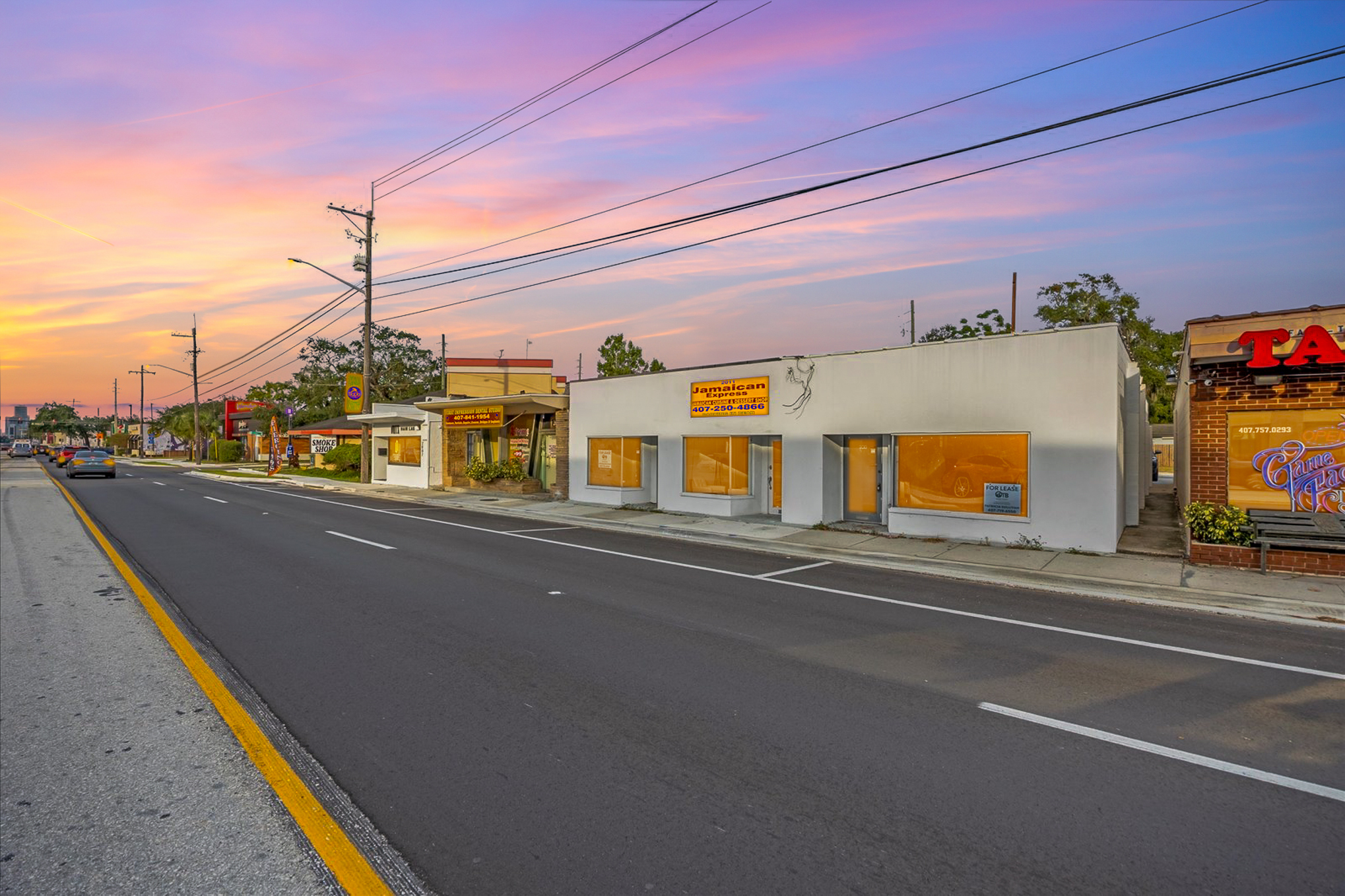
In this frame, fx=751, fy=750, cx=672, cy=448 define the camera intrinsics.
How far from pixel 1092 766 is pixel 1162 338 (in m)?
49.8

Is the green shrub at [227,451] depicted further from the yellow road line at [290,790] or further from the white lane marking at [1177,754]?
the white lane marking at [1177,754]

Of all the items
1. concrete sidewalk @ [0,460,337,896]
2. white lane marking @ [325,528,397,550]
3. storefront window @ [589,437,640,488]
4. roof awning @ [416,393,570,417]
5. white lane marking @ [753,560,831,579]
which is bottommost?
white lane marking @ [753,560,831,579]

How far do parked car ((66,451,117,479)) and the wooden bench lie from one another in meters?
46.3

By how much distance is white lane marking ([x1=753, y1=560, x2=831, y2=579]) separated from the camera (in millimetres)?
11727

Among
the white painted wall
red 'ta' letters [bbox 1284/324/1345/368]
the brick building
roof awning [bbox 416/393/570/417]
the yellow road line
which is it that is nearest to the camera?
the yellow road line

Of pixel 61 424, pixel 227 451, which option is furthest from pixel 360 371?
pixel 61 424

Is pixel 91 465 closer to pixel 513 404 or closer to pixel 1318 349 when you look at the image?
pixel 513 404

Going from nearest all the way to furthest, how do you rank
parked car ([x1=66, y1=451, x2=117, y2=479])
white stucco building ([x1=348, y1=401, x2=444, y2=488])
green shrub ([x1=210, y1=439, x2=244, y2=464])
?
white stucco building ([x1=348, y1=401, x2=444, y2=488]) → parked car ([x1=66, y1=451, x2=117, y2=479]) → green shrub ([x1=210, y1=439, x2=244, y2=464])

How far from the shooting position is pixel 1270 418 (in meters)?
12.5

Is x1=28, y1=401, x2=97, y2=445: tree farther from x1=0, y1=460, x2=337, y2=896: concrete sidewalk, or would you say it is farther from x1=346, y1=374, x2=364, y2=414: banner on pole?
x1=0, y1=460, x2=337, y2=896: concrete sidewalk

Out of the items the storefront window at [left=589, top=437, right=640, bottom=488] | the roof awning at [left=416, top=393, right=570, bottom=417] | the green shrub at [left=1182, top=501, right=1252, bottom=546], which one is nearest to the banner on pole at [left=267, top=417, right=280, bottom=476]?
the roof awning at [left=416, top=393, right=570, bottom=417]

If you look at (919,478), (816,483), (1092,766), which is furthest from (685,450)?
(1092,766)

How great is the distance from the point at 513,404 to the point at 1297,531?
73.4ft

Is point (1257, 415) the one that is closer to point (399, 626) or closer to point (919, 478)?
point (919, 478)
